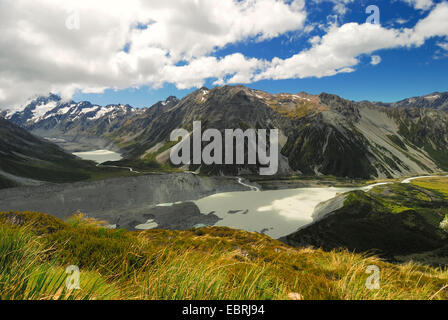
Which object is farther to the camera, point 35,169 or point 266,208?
point 35,169

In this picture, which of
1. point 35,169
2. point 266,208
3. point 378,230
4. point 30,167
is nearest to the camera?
point 378,230

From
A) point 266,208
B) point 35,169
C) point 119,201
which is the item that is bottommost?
point 266,208

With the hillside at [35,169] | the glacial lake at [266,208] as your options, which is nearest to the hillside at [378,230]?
the glacial lake at [266,208]

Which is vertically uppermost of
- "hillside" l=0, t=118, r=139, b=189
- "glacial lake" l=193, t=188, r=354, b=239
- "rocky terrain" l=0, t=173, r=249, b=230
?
"hillside" l=0, t=118, r=139, b=189

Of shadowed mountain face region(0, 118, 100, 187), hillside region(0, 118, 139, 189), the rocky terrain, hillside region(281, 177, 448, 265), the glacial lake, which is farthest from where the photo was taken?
hillside region(0, 118, 139, 189)

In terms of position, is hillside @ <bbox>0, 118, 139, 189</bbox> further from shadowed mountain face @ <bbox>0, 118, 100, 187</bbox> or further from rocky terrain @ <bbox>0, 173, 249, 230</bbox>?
rocky terrain @ <bbox>0, 173, 249, 230</bbox>

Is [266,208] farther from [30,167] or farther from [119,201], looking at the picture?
[30,167]

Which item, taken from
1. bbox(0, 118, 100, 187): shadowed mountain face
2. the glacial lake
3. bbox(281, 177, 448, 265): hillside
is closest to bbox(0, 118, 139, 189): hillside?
bbox(0, 118, 100, 187): shadowed mountain face

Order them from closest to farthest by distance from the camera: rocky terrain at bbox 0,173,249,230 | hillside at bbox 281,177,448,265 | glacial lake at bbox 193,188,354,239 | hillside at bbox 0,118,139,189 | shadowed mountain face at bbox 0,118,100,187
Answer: hillside at bbox 281,177,448,265 < rocky terrain at bbox 0,173,249,230 < glacial lake at bbox 193,188,354,239 < shadowed mountain face at bbox 0,118,100,187 < hillside at bbox 0,118,139,189

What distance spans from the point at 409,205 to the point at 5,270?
4203 inches

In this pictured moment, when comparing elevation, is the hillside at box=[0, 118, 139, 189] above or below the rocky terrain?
above

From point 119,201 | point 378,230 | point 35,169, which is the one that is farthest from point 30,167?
point 378,230

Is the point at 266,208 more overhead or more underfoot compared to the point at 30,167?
more underfoot
